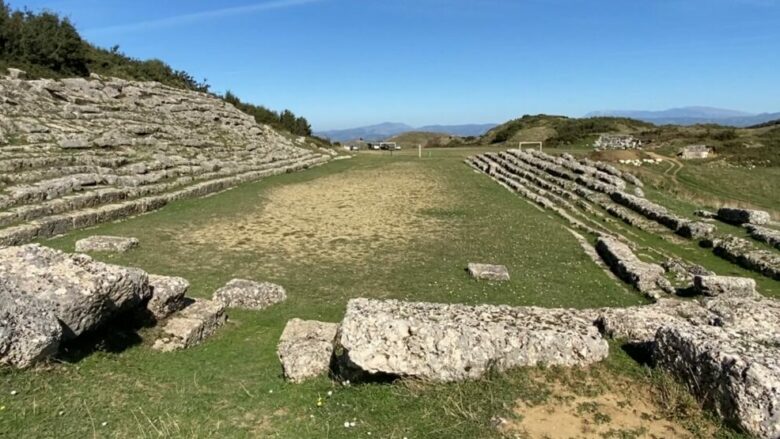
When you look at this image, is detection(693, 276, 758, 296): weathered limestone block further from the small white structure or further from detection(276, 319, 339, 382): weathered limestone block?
the small white structure

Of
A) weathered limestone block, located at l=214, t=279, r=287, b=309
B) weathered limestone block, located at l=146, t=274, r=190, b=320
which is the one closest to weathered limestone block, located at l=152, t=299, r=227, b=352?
weathered limestone block, located at l=146, t=274, r=190, b=320

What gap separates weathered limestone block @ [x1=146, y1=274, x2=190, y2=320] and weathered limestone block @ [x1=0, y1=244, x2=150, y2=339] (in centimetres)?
52

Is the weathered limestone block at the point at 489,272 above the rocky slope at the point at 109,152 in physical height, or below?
below

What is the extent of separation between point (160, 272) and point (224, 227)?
16.8 feet

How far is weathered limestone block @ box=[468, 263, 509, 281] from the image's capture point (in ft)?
40.1

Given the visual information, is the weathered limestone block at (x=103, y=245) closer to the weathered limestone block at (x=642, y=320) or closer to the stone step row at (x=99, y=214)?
the stone step row at (x=99, y=214)

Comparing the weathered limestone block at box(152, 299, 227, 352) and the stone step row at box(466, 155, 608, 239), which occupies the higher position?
the weathered limestone block at box(152, 299, 227, 352)

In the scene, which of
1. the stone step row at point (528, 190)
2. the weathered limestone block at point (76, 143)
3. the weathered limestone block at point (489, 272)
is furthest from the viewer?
the weathered limestone block at point (76, 143)

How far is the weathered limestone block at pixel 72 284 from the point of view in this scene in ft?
22.0

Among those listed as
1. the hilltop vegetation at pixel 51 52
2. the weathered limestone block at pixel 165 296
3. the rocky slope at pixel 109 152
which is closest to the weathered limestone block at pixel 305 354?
the weathered limestone block at pixel 165 296

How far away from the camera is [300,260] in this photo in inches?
534

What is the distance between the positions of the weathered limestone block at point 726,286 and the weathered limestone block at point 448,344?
603 cm

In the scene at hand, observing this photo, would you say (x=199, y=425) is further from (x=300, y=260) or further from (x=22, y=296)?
(x=300, y=260)

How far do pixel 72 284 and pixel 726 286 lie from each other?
486 inches
